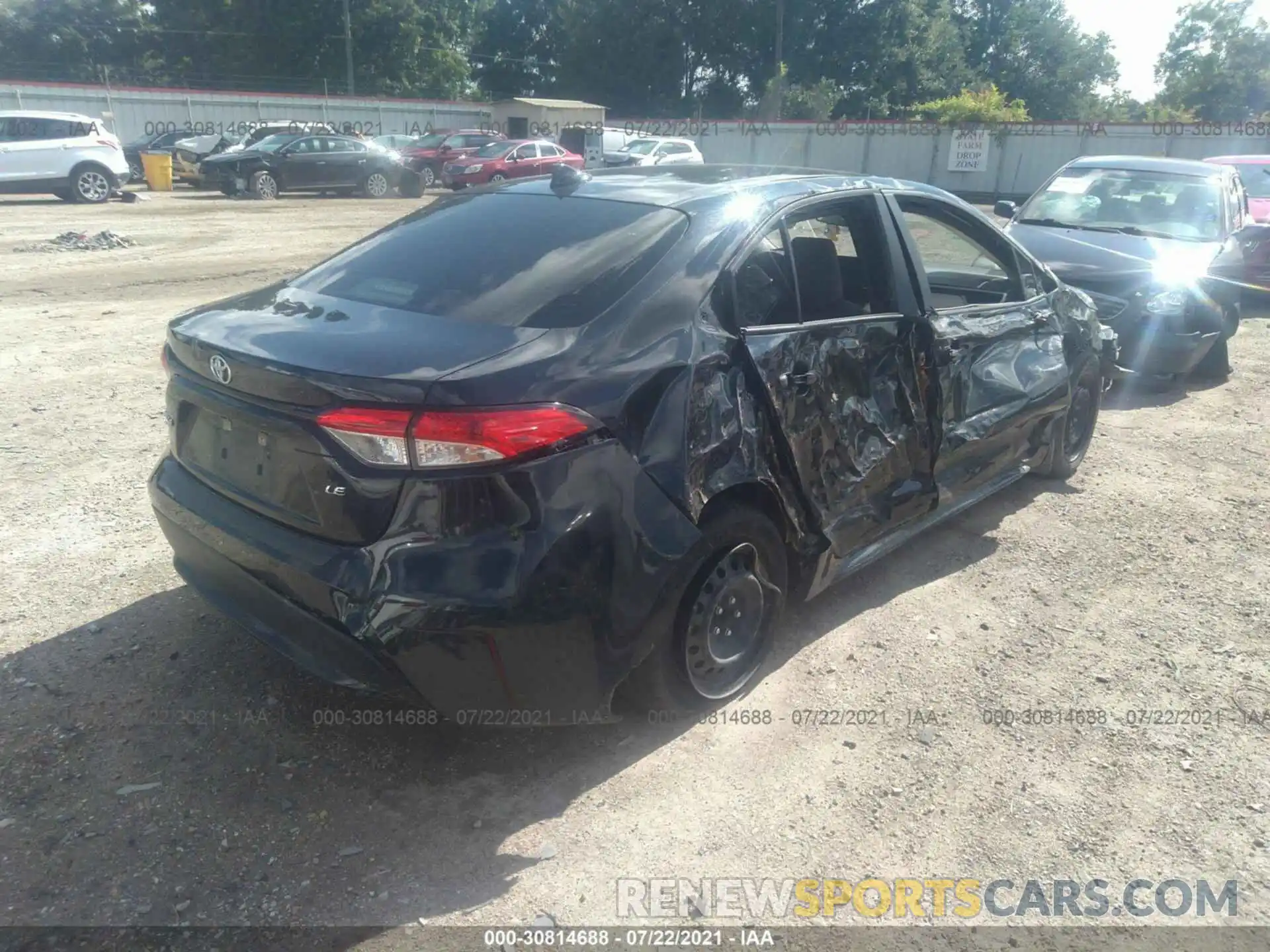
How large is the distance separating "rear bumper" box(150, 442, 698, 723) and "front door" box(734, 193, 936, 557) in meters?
0.71

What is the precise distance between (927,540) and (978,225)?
1.52 m

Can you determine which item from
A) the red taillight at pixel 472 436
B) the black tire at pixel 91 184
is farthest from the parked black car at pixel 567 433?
the black tire at pixel 91 184

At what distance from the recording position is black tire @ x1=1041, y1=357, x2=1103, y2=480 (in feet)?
17.5

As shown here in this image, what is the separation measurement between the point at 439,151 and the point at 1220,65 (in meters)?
57.0

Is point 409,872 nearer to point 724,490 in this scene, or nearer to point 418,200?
point 724,490

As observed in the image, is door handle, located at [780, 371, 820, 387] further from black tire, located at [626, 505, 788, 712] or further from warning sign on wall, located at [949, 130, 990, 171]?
warning sign on wall, located at [949, 130, 990, 171]

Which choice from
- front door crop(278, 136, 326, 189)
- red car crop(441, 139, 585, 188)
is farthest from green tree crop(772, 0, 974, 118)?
front door crop(278, 136, 326, 189)

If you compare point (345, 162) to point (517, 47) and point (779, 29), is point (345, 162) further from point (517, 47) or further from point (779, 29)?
point (517, 47)

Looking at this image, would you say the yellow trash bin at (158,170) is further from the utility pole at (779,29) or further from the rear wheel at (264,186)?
the utility pole at (779,29)

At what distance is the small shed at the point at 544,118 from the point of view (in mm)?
35531

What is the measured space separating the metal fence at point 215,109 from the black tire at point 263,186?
7.27 m

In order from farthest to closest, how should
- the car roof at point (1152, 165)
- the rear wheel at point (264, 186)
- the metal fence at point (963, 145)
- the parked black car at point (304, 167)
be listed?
the metal fence at point (963, 145)
the rear wheel at point (264, 186)
the parked black car at point (304, 167)
the car roof at point (1152, 165)

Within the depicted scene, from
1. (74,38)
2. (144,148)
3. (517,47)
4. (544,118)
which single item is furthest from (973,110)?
(74,38)

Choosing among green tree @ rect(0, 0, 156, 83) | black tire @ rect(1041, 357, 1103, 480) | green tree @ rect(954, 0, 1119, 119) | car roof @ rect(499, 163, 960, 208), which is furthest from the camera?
green tree @ rect(954, 0, 1119, 119)
